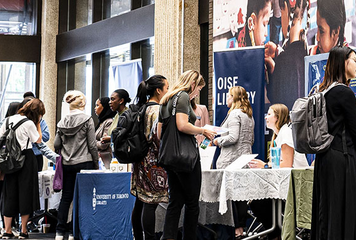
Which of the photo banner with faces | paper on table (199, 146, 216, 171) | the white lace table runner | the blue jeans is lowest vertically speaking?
the white lace table runner

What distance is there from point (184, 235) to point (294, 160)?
1400 mm

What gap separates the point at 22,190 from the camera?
669 cm

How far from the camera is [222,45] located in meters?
8.43

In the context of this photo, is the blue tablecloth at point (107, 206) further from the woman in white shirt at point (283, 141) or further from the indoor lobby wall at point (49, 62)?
the indoor lobby wall at point (49, 62)

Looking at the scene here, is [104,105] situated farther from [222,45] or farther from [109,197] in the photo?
[222,45]

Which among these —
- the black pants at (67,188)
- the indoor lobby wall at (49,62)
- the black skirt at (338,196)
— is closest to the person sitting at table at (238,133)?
the black pants at (67,188)

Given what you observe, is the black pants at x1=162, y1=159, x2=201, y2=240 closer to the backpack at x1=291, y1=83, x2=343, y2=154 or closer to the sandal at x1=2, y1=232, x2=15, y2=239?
the backpack at x1=291, y1=83, x2=343, y2=154

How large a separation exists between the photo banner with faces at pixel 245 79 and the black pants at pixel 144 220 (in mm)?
2466

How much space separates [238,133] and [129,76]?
4.33 metres

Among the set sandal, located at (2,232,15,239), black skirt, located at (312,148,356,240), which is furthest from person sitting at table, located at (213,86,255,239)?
sandal, located at (2,232,15,239)

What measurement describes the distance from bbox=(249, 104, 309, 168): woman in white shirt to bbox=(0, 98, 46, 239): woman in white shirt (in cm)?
281

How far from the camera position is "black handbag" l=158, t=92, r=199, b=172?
13.4 feet

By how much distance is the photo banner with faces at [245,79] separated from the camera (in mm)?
Result: 7031

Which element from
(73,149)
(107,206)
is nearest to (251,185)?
(107,206)
